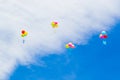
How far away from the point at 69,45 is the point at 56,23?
20.7 ft

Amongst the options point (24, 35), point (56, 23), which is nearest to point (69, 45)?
point (56, 23)

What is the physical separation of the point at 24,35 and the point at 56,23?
303 inches

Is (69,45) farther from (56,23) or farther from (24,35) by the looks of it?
(24,35)

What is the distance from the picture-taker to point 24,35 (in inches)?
2349

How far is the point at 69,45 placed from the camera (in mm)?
62469

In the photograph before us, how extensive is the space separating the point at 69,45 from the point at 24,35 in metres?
10.8
